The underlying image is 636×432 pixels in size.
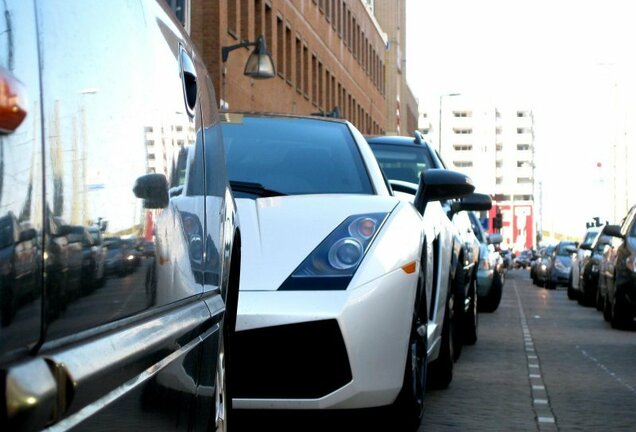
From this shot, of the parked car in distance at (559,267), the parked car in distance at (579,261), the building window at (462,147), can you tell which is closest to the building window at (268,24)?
the parked car in distance at (579,261)

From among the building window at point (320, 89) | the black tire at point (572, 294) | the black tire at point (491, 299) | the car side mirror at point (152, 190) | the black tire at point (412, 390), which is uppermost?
the building window at point (320, 89)

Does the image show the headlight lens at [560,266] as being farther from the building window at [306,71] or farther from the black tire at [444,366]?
the black tire at [444,366]

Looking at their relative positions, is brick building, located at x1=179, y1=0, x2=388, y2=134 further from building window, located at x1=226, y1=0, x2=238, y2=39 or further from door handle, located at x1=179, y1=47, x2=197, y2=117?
door handle, located at x1=179, y1=47, x2=197, y2=117

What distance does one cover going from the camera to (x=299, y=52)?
168 ft

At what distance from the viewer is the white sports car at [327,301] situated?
20.3ft

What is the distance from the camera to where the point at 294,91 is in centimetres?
4969

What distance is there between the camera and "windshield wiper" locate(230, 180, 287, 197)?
7094 mm

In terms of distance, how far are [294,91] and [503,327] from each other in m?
32.1

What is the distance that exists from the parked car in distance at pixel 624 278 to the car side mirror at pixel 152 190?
15420 millimetres

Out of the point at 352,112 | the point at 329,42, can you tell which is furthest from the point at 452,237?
the point at 352,112

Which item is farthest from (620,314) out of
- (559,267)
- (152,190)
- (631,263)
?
(559,267)

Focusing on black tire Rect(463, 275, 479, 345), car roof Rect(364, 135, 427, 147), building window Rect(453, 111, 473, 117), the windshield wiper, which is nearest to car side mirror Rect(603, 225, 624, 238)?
black tire Rect(463, 275, 479, 345)

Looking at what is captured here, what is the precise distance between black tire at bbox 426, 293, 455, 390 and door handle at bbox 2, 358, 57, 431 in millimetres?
7381

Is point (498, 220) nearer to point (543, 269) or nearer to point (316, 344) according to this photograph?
point (543, 269)
